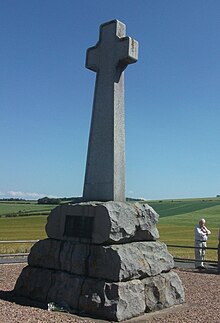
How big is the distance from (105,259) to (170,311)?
172 cm

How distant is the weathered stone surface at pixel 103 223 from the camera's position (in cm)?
806

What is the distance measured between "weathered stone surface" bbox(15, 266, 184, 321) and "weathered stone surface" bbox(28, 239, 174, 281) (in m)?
0.13

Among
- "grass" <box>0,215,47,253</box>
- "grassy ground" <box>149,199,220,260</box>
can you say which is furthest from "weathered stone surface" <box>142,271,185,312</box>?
"grass" <box>0,215,47,253</box>

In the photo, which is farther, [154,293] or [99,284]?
[154,293]

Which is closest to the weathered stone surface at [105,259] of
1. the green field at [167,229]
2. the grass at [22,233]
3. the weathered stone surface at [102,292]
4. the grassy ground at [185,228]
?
the weathered stone surface at [102,292]

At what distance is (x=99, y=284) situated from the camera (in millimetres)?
7723

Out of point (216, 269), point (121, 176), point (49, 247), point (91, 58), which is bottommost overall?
point (216, 269)

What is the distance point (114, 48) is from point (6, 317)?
19.1 ft

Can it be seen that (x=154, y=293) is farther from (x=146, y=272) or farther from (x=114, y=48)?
(x=114, y=48)

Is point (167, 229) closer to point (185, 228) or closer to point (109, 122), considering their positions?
point (185, 228)

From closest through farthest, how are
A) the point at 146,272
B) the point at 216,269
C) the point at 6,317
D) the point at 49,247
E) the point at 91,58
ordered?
the point at 6,317
the point at 146,272
the point at 49,247
the point at 91,58
the point at 216,269

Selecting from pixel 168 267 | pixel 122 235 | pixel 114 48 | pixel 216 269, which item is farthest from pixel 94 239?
pixel 216 269

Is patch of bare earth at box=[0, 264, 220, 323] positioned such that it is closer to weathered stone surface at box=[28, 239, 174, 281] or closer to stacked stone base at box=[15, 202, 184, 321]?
stacked stone base at box=[15, 202, 184, 321]

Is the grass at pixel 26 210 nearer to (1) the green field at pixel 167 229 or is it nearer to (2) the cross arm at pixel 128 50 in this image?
(1) the green field at pixel 167 229
